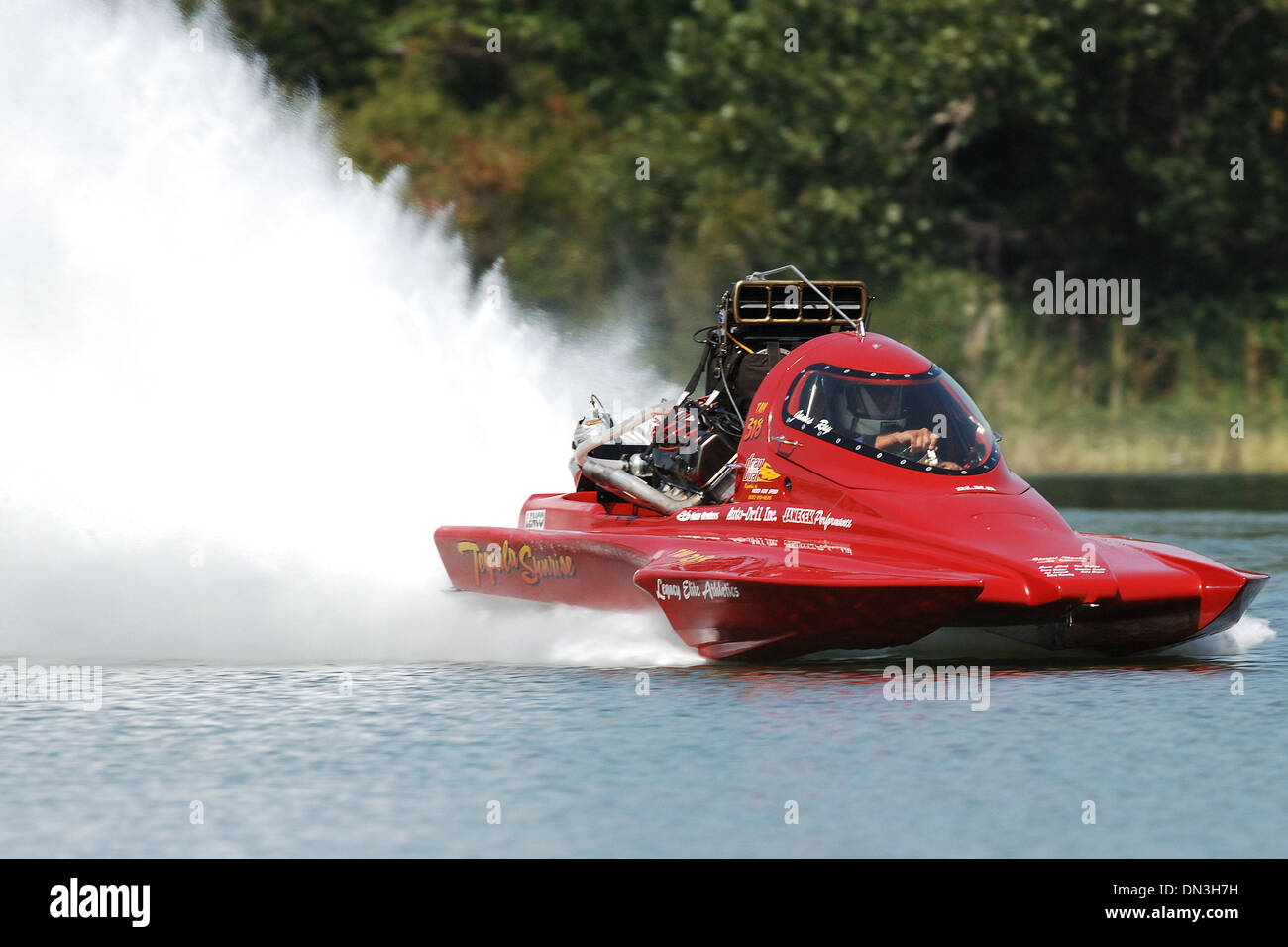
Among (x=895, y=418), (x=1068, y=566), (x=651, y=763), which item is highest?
(x=895, y=418)

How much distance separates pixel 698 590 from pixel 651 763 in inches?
74.2

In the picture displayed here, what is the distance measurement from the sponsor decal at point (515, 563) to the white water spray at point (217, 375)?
0.68 feet

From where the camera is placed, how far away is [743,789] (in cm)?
721

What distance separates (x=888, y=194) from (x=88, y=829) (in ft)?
71.7

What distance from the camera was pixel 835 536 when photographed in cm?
982

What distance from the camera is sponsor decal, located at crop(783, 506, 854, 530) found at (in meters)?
9.85

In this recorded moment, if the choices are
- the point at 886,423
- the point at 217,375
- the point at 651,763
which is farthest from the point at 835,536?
the point at 217,375

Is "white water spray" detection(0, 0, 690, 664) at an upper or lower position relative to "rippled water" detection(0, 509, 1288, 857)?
upper

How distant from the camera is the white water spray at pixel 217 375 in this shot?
483 inches

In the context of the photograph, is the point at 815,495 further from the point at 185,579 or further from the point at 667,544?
the point at 185,579

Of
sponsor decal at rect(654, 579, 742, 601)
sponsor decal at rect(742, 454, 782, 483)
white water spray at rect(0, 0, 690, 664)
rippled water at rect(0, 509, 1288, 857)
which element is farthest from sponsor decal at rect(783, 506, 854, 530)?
white water spray at rect(0, 0, 690, 664)

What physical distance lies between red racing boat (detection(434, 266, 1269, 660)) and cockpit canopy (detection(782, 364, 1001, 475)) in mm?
10

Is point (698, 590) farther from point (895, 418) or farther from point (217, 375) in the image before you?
point (217, 375)

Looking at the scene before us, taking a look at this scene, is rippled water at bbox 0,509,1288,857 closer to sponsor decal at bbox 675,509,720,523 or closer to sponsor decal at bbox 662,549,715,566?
sponsor decal at bbox 662,549,715,566
